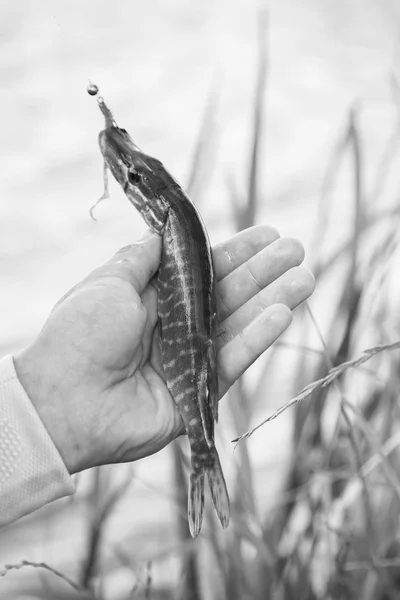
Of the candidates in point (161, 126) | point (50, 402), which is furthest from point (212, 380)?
point (161, 126)

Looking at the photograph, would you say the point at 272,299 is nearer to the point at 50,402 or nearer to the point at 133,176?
the point at 133,176

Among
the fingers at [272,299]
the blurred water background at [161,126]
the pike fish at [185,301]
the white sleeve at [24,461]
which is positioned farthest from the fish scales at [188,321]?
the blurred water background at [161,126]

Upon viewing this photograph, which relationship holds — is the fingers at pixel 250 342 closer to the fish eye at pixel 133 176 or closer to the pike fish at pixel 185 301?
the pike fish at pixel 185 301

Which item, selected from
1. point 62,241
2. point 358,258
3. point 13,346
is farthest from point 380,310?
point 62,241

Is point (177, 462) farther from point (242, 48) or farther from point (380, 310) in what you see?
point (242, 48)

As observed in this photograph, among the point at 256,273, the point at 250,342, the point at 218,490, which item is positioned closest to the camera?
the point at 218,490

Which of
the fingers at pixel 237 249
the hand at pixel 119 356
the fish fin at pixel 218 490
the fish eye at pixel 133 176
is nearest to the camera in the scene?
the fish fin at pixel 218 490
